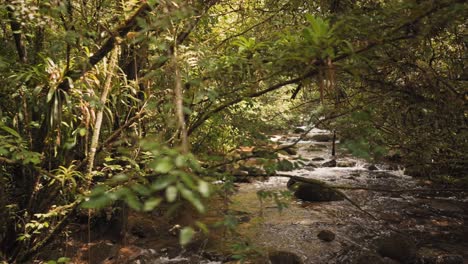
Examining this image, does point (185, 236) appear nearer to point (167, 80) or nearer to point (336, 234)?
point (167, 80)

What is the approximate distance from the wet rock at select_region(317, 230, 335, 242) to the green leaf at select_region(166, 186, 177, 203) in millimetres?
5250

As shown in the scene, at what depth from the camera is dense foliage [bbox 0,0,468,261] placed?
2.18m

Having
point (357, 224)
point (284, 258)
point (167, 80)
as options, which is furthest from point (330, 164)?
point (167, 80)

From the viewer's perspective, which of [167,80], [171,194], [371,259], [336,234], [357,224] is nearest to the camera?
[171,194]

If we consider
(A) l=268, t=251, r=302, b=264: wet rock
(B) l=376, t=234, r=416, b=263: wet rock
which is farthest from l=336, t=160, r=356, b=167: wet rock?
(A) l=268, t=251, r=302, b=264: wet rock

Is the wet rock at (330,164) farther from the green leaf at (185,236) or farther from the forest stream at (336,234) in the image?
the green leaf at (185,236)

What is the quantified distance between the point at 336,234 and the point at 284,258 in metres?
1.61

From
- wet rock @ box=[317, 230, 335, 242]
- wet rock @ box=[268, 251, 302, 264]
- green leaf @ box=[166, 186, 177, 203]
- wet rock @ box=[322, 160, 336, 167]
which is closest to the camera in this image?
green leaf @ box=[166, 186, 177, 203]

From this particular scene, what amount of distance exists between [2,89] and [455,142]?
4.84m

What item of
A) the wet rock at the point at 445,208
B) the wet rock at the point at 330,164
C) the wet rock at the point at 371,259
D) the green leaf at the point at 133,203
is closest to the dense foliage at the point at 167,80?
the green leaf at the point at 133,203

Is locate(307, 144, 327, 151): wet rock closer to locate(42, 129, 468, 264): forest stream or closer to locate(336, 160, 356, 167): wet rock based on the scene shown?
locate(336, 160, 356, 167): wet rock

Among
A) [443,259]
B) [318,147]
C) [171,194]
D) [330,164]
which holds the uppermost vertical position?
[171,194]

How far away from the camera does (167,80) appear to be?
3531mm

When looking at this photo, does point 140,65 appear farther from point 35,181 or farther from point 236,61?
point 236,61
